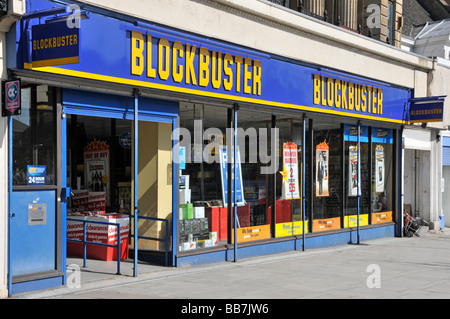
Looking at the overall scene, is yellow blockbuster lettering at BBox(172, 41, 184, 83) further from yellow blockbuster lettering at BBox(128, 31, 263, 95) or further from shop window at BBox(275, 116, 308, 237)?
shop window at BBox(275, 116, 308, 237)

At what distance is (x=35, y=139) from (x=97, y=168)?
13.1 feet

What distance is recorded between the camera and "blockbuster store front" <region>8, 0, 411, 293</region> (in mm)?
8648

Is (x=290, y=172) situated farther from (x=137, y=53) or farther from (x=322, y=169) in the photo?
(x=137, y=53)

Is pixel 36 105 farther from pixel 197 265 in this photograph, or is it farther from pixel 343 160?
pixel 343 160

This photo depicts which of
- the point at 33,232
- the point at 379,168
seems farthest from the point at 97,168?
the point at 379,168

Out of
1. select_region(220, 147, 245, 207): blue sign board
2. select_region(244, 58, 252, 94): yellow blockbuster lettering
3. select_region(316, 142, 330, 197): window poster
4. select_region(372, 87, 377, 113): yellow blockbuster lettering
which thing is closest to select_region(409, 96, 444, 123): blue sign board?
select_region(372, 87, 377, 113): yellow blockbuster lettering

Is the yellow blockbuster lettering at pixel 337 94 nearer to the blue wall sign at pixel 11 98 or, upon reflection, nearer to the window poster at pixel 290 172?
the window poster at pixel 290 172

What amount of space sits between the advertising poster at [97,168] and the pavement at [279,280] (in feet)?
6.17

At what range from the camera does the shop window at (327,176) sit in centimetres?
1521

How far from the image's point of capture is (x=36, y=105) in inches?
346

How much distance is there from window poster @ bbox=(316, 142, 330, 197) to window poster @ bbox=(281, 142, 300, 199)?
3.31 ft

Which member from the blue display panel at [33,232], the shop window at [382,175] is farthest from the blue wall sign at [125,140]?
the shop window at [382,175]

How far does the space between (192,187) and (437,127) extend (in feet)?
36.7

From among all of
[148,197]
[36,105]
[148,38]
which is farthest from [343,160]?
[36,105]
